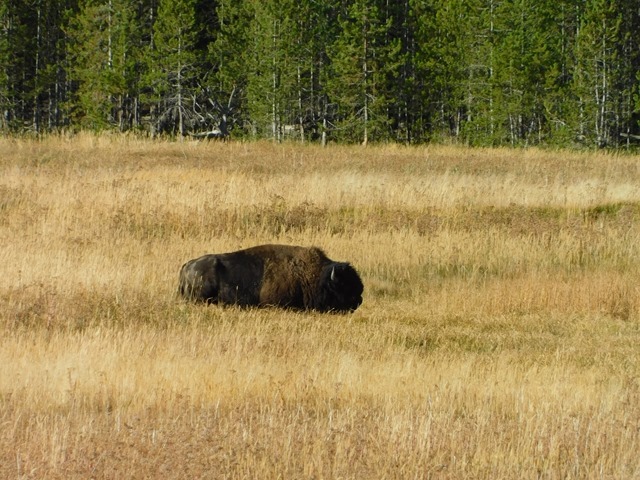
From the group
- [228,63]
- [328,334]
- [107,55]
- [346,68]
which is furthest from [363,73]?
[328,334]

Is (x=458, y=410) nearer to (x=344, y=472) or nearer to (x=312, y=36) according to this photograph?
(x=344, y=472)

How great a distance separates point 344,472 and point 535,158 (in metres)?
28.8

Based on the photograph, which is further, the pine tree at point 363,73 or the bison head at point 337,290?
the pine tree at point 363,73

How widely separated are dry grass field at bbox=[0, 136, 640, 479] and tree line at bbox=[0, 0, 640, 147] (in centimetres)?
2269

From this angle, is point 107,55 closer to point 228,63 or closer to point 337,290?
point 228,63

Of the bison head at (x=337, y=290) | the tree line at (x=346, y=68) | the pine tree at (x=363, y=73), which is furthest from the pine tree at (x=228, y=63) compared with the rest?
the bison head at (x=337, y=290)

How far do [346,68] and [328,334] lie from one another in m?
36.5

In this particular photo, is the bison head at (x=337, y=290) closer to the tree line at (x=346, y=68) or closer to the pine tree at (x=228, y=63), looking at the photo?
the tree line at (x=346, y=68)

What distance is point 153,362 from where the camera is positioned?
872 centimetres

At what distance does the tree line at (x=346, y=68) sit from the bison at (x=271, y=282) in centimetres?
3373

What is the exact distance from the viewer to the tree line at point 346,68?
4634 cm

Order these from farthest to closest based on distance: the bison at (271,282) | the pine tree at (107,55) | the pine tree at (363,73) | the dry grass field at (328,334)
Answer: the pine tree at (107,55) → the pine tree at (363,73) → the bison at (271,282) → the dry grass field at (328,334)

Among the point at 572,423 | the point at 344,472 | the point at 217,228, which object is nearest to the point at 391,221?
the point at 217,228

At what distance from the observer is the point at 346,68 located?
4616 cm
